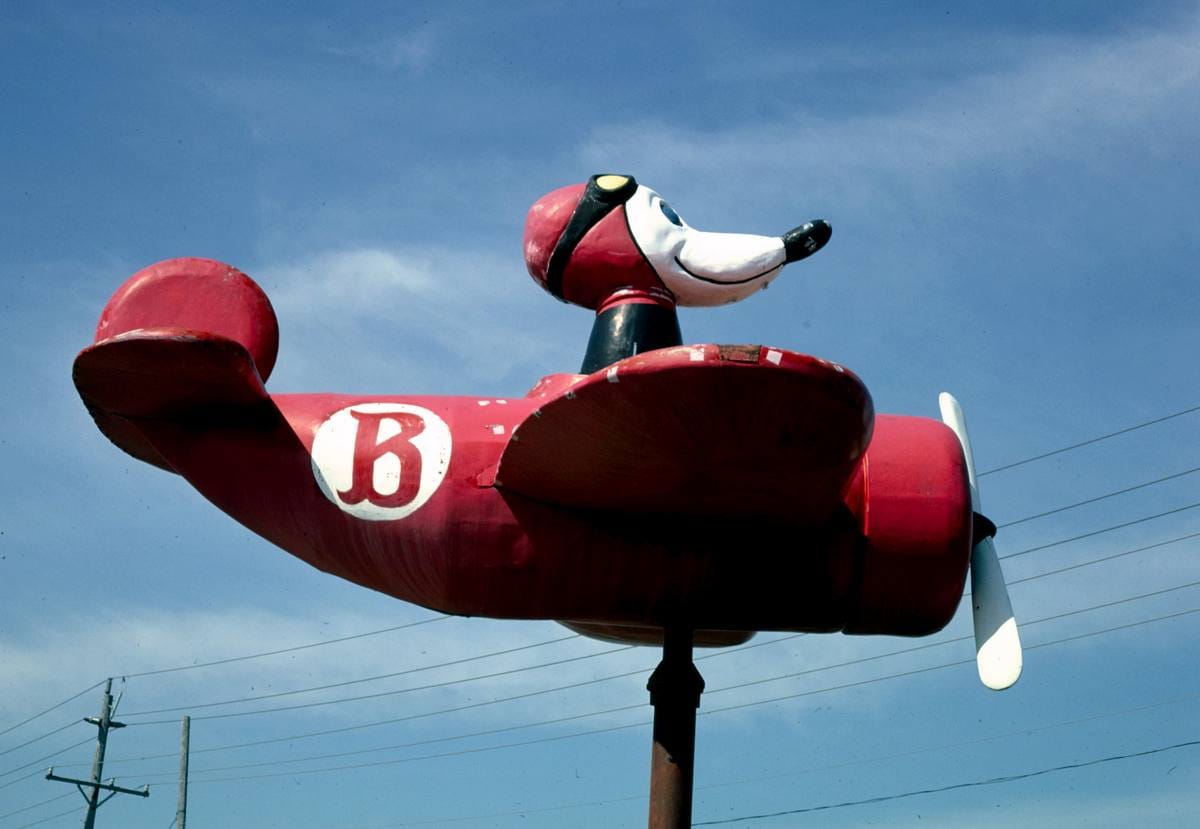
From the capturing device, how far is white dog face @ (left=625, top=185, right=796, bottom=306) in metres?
6.78

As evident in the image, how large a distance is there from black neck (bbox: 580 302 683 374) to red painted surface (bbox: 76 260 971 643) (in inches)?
9.7

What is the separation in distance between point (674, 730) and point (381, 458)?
1.57 m

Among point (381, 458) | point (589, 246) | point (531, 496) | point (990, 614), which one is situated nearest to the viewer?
point (531, 496)

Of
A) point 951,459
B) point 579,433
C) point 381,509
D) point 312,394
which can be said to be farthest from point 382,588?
point 951,459

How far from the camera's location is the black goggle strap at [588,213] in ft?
22.4

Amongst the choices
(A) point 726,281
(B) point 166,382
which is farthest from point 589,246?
(B) point 166,382

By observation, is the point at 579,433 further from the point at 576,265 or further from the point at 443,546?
the point at 576,265

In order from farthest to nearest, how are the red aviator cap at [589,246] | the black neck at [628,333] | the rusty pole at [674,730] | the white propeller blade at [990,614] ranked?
the red aviator cap at [589,246] < the black neck at [628,333] < the white propeller blade at [990,614] < the rusty pole at [674,730]

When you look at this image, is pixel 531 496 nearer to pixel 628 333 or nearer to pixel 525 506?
pixel 525 506

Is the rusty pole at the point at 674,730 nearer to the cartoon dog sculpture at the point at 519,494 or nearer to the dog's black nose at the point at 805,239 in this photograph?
the cartoon dog sculpture at the point at 519,494

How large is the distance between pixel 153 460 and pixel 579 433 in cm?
212

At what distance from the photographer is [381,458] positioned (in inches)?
241

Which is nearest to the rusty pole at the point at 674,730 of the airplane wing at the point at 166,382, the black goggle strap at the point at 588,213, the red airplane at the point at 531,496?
the red airplane at the point at 531,496

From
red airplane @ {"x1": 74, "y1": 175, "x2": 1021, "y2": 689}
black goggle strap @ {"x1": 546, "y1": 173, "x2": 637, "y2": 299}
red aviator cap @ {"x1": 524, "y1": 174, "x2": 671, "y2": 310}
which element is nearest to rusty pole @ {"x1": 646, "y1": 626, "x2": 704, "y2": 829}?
red airplane @ {"x1": 74, "y1": 175, "x2": 1021, "y2": 689}
